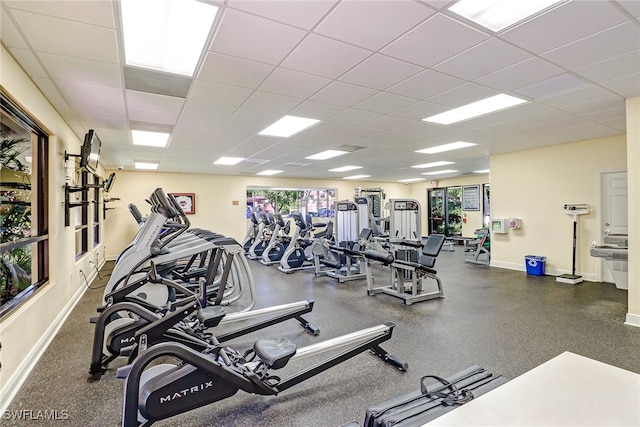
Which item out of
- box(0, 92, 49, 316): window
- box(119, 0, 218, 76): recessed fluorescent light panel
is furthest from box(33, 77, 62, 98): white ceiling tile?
box(119, 0, 218, 76): recessed fluorescent light panel

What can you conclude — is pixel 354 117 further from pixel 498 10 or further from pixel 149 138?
pixel 149 138

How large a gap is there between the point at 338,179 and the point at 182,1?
10.0 metres

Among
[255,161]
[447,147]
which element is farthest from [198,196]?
[447,147]

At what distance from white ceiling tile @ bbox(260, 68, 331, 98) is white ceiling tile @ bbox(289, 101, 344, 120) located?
305mm

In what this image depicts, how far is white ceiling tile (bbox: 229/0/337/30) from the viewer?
1810mm

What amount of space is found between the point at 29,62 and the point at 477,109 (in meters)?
4.52

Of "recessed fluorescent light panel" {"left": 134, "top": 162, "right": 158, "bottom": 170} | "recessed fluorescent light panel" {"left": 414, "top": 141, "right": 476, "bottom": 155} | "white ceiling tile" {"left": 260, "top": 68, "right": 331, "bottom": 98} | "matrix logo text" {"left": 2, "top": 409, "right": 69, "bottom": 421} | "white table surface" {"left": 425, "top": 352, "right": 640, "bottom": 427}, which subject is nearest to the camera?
"white table surface" {"left": 425, "top": 352, "right": 640, "bottom": 427}

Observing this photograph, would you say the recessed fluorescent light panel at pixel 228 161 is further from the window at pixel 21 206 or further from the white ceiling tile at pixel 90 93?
the window at pixel 21 206

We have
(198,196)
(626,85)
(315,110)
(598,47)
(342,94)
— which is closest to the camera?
(598,47)

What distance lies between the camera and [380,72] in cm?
274

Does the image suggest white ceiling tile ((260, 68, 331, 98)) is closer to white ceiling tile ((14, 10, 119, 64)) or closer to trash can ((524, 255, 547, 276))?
white ceiling tile ((14, 10, 119, 64))

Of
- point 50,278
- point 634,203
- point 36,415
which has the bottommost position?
point 36,415

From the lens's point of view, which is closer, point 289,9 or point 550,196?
point 289,9

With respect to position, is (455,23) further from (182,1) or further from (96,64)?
(96,64)
